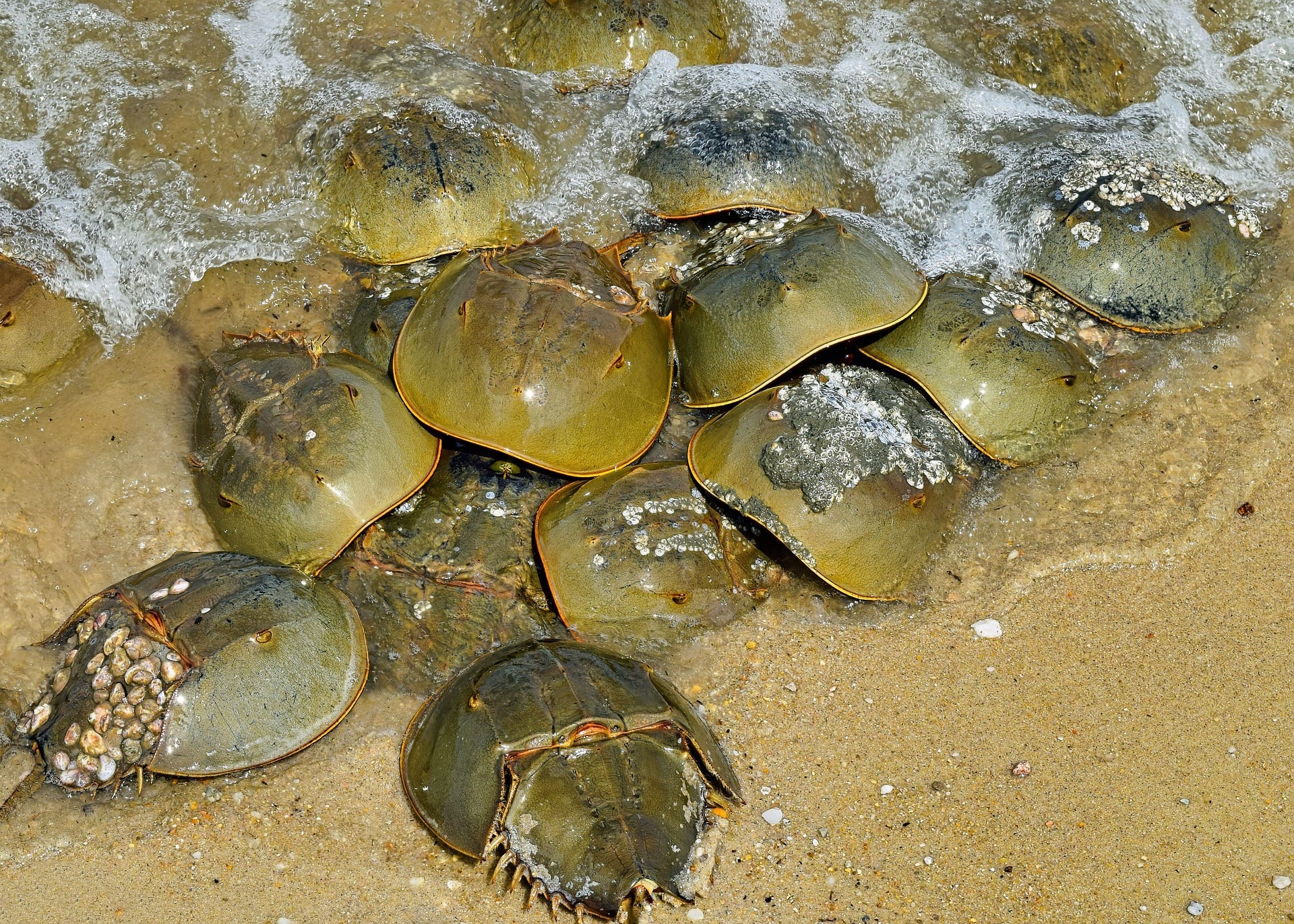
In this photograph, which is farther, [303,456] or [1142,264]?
[1142,264]

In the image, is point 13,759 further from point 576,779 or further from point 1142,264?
point 1142,264

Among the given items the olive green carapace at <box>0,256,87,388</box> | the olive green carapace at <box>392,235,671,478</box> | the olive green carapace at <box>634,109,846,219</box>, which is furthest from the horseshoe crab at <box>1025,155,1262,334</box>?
the olive green carapace at <box>0,256,87,388</box>

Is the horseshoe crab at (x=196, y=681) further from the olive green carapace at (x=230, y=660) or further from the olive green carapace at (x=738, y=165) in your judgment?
the olive green carapace at (x=738, y=165)

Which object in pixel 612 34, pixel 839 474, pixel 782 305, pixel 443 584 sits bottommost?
pixel 443 584

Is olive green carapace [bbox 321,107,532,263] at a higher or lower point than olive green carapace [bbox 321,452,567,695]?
higher

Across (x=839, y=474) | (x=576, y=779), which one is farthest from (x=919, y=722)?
(x=576, y=779)

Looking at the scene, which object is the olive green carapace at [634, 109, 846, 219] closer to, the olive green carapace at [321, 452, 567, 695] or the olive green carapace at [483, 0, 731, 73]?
the olive green carapace at [483, 0, 731, 73]
